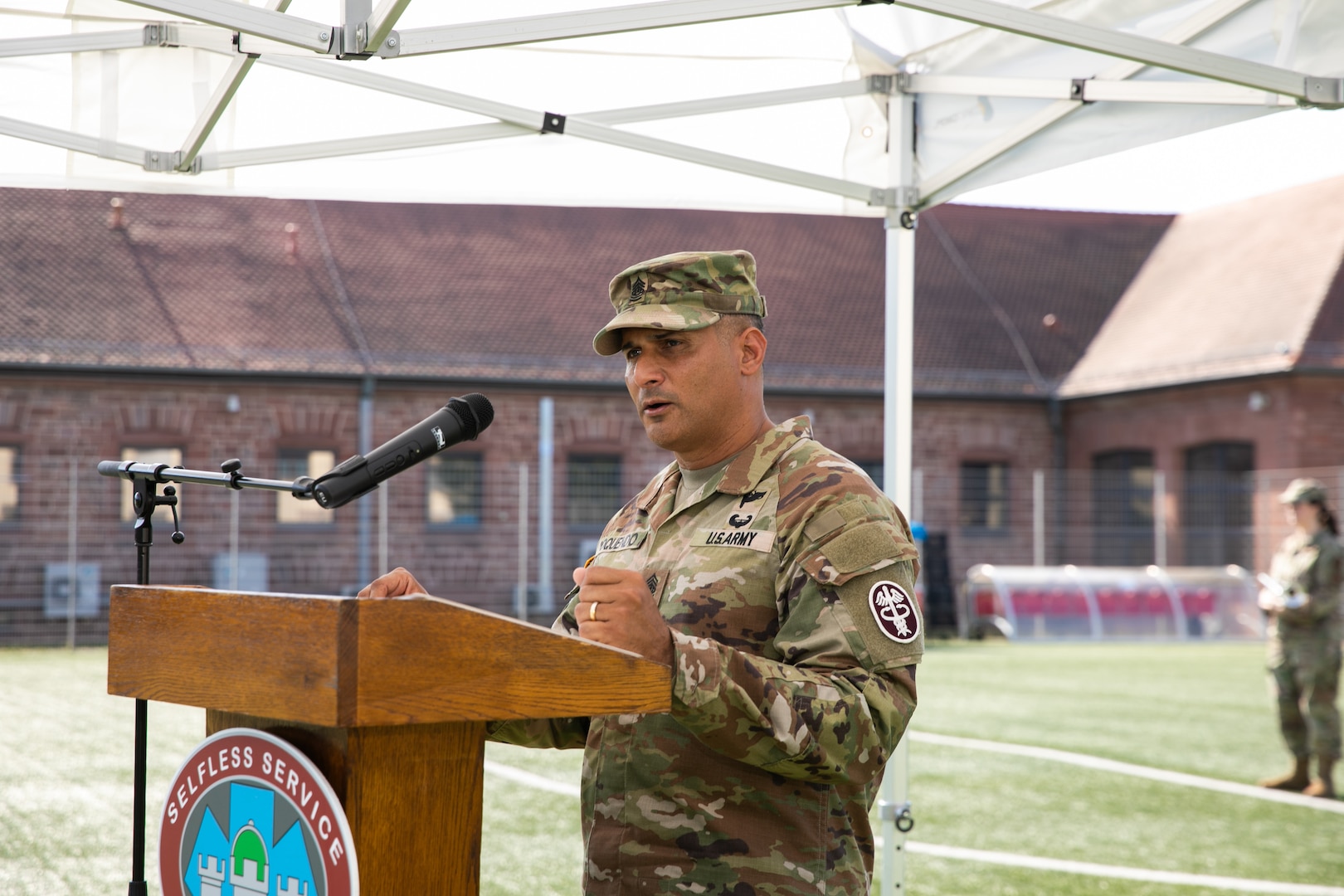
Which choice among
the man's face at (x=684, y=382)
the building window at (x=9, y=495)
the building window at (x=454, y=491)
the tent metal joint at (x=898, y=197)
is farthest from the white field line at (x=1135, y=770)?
the building window at (x=9, y=495)

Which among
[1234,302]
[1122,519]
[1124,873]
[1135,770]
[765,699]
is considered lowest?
[1135,770]

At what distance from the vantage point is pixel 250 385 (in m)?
24.1

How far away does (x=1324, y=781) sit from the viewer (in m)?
Answer: 9.19

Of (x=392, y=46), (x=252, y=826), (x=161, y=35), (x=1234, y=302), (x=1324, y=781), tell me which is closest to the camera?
(x=252, y=826)

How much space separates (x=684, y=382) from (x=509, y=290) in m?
24.5

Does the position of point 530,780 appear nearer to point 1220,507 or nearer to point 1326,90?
point 1326,90

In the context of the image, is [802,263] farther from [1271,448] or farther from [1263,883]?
[1263,883]

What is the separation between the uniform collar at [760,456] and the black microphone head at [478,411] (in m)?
0.47

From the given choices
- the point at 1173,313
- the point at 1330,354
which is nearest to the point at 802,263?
the point at 1173,313

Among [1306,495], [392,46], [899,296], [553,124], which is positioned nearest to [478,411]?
[392,46]

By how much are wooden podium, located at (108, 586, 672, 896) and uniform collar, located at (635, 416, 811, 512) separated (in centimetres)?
68

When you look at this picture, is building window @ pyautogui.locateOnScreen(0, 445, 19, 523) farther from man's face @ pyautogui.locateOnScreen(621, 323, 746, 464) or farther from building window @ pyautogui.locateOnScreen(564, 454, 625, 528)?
man's face @ pyautogui.locateOnScreen(621, 323, 746, 464)

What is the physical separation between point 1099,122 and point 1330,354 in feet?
78.3

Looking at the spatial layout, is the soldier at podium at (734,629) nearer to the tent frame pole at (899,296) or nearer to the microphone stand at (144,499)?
the microphone stand at (144,499)
